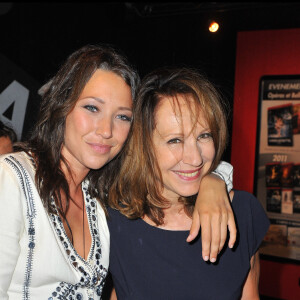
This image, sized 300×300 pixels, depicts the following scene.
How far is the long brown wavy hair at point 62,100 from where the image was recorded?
5.08ft

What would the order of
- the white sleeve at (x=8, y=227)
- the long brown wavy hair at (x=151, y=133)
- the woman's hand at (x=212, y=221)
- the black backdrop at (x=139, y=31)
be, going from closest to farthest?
1. the white sleeve at (x=8, y=227)
2. the woman's hand at (x=212, y=221)
3. the long brown wavy hair at (x=151, y=133)
4. the black backdrop at (x=139, y=31)

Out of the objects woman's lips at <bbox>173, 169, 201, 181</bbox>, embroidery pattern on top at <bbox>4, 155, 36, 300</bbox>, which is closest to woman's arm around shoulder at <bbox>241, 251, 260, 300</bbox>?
woman's lips at <bbox>173, 169, 201, 181</bbox>

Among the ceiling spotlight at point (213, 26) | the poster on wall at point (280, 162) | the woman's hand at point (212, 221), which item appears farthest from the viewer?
the ceiling spotlight at point (213, 26)

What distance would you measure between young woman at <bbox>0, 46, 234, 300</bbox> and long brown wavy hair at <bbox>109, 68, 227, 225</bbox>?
2.9 inches

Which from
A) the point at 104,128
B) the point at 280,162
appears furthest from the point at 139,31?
the point at 104,128

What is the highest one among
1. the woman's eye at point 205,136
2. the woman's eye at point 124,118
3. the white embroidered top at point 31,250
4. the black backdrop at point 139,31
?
the black backdrop at point 139,31

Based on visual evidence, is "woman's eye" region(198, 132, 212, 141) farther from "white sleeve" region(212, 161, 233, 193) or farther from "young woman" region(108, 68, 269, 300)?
"white sleeve" region(212, 161, 233, 193)

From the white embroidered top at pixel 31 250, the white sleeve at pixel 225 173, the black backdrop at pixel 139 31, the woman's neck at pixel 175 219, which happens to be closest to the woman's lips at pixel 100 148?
the white embroidered top at pixel 31 250

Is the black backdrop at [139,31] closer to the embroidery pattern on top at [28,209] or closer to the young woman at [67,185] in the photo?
the young woman at [67,185]

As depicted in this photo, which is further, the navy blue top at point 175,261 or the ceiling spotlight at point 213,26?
the ceiling spotlight at point 213,26

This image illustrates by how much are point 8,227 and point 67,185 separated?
41 cm

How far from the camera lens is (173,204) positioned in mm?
1768

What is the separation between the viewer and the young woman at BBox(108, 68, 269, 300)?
156cm

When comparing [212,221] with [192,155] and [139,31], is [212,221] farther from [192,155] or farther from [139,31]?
[139,31]
